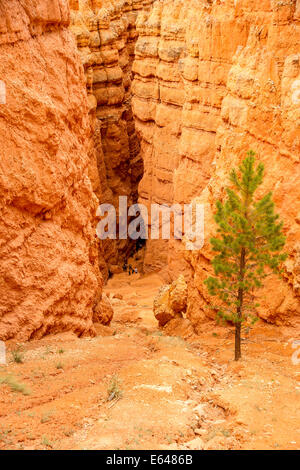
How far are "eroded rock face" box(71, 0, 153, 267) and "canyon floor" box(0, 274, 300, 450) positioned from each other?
56.9 ft

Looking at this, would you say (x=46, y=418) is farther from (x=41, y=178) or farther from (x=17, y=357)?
(x=41, y=178)

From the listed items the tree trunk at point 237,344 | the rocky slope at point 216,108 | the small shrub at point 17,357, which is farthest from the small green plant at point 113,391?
the rocky slope at point 216,108

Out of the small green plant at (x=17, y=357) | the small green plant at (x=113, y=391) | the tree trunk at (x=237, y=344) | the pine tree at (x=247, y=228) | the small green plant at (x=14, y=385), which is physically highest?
the pine tree at (x=247, y=228)

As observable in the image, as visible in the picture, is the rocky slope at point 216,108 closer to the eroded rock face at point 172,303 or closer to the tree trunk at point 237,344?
the eroded rock face at point 172,303

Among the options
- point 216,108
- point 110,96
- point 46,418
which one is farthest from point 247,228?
point 110,96

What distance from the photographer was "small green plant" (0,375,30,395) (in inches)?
332

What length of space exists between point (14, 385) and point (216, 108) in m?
14.1

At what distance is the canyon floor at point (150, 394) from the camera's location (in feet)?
23.3

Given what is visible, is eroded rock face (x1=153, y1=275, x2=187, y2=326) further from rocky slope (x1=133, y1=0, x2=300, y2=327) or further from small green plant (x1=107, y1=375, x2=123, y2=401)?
small green plant (x1=107, y1=375, x2=123, y2=401)

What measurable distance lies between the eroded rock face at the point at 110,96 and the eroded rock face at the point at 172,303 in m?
11.6

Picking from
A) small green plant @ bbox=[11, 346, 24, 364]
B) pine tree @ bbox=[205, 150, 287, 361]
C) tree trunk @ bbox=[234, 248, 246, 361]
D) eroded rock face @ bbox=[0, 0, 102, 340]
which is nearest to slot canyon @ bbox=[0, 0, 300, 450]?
eroded rock face @ bbox=[0, 0, 102, 340]

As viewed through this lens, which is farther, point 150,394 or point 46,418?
point 150,394

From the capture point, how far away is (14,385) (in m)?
8.54
